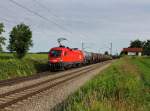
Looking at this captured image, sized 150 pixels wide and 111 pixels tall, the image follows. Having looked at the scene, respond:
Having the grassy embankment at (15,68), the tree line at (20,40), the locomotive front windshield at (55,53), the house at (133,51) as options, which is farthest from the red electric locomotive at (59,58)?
the house at (133,51)

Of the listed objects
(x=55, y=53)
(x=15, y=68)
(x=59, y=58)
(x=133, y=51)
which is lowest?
(x=15, y=68)

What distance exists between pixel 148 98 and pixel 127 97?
6.24ft

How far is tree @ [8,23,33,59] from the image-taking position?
84.1 m

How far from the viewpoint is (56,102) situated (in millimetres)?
15312

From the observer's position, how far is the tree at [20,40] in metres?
84.1

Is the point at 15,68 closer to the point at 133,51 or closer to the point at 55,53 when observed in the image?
the point at 55,53

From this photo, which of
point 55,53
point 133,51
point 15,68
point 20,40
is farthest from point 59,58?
point 133,51

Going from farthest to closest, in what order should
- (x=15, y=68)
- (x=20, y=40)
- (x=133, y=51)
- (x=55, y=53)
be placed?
(x=133, y=51)
(x=20, y=40)
(x=55, y=53)
(x=15, y=68)

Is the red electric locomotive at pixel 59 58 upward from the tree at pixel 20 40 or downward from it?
downward

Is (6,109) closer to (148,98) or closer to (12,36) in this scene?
(148,98)

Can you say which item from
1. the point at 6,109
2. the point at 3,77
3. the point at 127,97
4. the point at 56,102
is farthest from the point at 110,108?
the point at 3,77

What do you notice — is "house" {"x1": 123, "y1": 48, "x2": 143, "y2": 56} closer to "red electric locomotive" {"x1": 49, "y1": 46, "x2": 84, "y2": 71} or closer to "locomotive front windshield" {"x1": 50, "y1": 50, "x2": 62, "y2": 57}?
"red electric locomotive" {"x1": 49, "y1": 46, "x2": 84, "y2": 71}

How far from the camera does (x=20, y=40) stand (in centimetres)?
8744

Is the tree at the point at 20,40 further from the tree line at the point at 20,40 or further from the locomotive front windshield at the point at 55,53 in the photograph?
the locomotive front windshield at the point at 55,53
